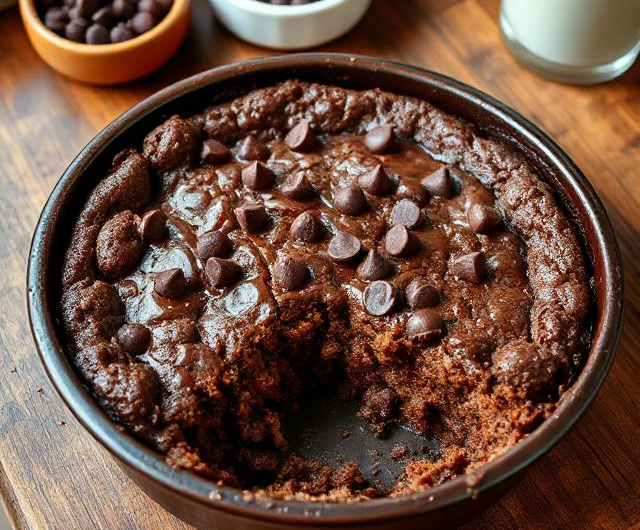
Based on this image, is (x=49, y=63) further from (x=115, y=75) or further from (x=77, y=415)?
(x=77, y=415)

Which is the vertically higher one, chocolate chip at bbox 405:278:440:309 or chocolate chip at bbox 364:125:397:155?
chocolate chip at bbox 364:125:397:155

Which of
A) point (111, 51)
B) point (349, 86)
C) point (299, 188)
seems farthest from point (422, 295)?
point (111, 51)

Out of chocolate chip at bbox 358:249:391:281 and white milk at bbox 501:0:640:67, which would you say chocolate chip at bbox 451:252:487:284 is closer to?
chocolate chip at bbox 358:249:391:281

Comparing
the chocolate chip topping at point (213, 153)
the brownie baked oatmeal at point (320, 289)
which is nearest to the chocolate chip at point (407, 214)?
the brownie baked oatmeal at point (320, 289)

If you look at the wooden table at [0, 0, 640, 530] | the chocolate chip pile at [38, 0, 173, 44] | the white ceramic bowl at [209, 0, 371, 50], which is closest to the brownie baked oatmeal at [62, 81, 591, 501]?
the wooden table at [0, 0, 640, 530]

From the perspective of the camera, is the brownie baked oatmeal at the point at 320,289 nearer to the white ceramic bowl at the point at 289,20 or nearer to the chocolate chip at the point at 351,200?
the chocolate chip at the point at 351,200

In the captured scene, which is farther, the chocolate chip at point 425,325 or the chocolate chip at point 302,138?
the chocolate chip at point 302,138
